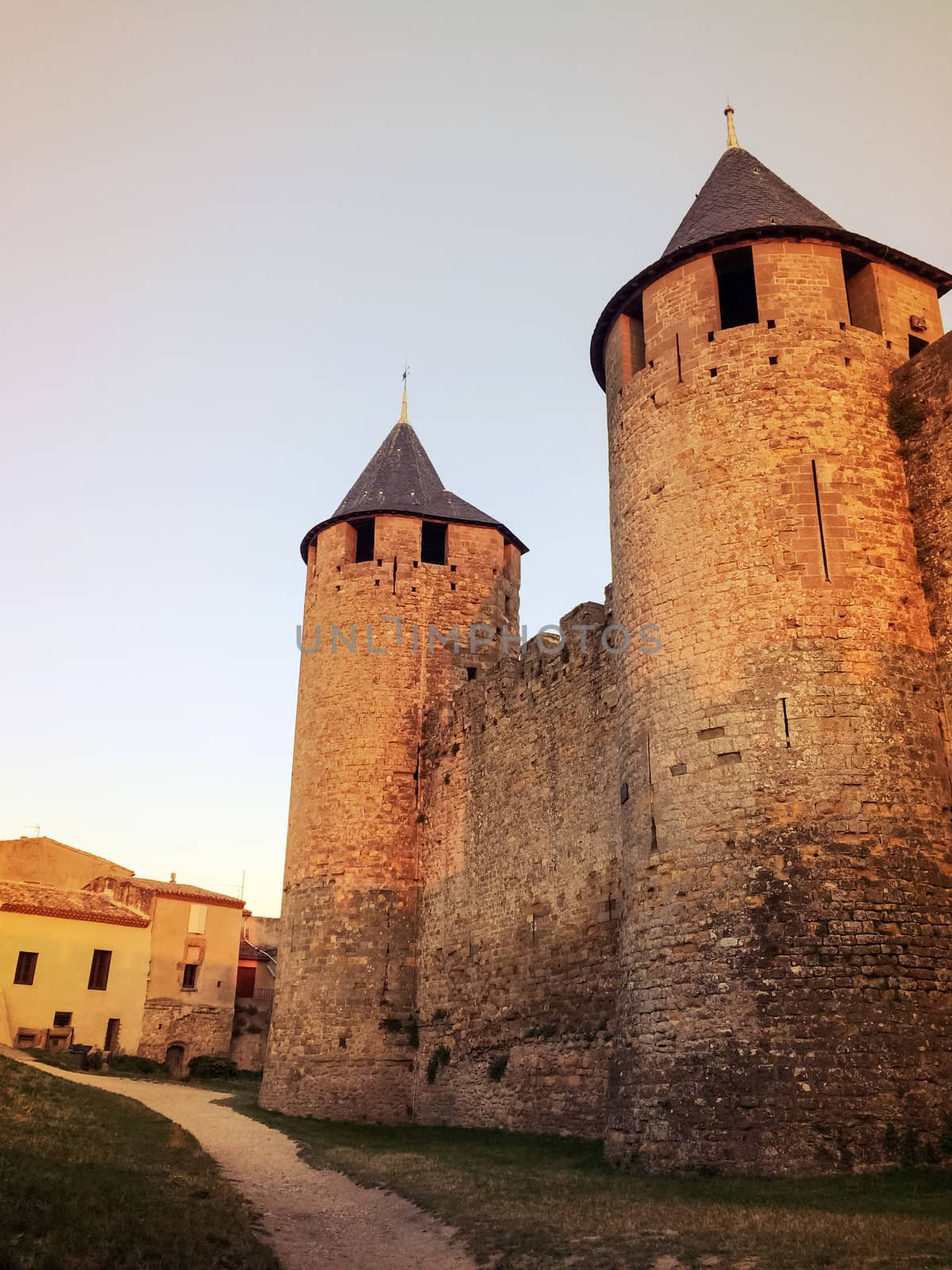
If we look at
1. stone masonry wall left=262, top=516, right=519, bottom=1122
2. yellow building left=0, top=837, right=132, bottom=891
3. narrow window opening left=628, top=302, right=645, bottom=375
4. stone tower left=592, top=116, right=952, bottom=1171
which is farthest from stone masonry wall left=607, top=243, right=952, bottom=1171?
yellow building left=0, top=837, right=132, bottom=891

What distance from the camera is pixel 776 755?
33.7 ft

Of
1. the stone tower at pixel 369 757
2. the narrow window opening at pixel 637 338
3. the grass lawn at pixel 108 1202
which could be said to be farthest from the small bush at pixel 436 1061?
the narrow window opening at pixel 637 338

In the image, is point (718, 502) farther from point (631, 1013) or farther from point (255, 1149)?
point (255, 1149)

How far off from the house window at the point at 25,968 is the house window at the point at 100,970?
58.9 inches

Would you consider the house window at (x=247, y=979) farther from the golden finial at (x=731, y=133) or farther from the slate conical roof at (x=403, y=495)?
the golden finial at (x=731, y=133)

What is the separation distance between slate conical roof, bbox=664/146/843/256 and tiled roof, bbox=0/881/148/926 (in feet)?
77.8

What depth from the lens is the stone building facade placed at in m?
9.37

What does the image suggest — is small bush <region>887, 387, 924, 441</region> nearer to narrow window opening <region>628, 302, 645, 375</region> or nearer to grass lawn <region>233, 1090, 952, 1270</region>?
narrow window opening <region>628, 302, 645, 375</region>

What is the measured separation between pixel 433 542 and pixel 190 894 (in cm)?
1532

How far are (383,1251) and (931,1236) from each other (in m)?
3.63

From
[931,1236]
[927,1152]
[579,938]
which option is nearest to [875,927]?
[927,1152]

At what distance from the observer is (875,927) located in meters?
9.47

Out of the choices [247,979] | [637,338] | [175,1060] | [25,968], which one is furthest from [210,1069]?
[637,338]

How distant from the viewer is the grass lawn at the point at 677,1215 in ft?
20.6
